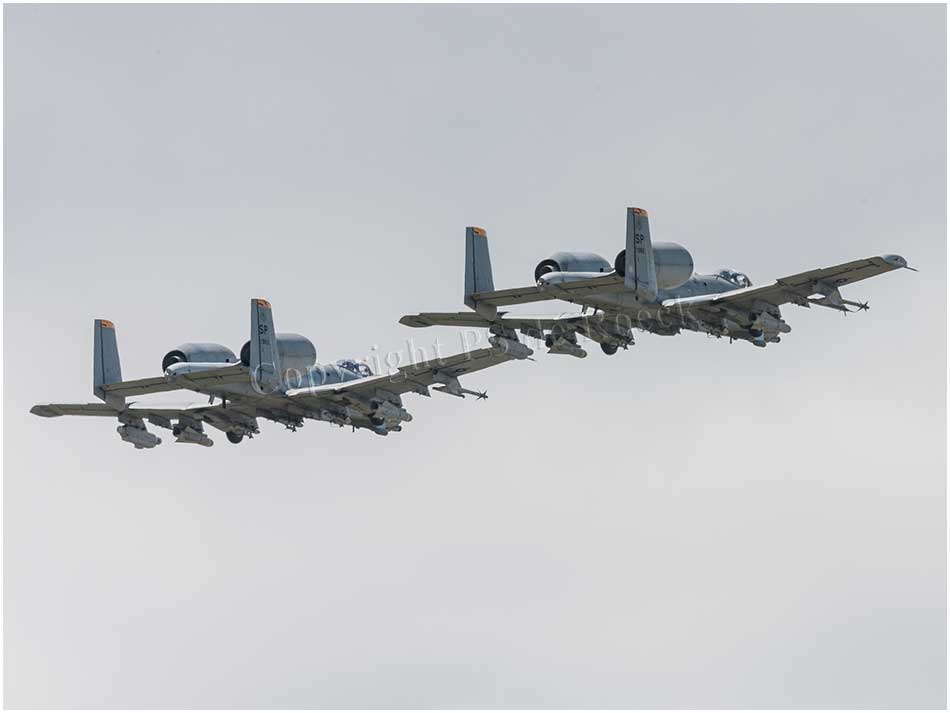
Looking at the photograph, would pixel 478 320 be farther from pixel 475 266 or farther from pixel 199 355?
pixel 199 355

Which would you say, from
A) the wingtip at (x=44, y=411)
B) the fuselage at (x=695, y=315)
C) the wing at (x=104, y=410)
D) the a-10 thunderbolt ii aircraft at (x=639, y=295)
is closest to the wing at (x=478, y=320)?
the a-10 thunderbolt ii aircraft at (x=639, y=295)

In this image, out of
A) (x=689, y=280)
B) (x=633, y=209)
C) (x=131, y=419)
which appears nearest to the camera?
(x=633, y=209)

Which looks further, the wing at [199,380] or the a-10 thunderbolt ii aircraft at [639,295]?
the wing at [199,380]

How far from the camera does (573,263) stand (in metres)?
120

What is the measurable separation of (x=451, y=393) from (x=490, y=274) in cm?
799

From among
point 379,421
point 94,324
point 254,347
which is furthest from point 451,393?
point 94,324

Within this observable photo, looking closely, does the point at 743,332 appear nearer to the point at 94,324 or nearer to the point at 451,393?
the point at 451,393

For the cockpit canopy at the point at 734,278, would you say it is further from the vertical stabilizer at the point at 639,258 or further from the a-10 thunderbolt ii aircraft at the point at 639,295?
the vertical stabilizer at the point at 639,258

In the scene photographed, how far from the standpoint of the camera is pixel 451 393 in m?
130

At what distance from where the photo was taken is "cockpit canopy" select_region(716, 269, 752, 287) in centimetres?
12825

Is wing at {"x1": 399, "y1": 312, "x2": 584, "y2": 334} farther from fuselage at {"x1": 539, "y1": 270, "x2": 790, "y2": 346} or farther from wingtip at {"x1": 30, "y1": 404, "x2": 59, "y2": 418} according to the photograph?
wingtip at {"x1": 30, "y1": 404, "x2": 59, "y2": 418}

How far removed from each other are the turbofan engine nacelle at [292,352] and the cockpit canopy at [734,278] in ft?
79.2

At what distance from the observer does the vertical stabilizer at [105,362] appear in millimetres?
129750

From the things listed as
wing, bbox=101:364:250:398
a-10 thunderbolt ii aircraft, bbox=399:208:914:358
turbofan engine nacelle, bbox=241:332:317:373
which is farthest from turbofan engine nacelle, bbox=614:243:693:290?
wing, bbox=101:364:250:398
